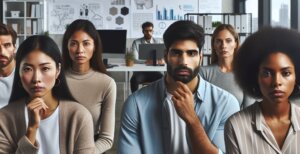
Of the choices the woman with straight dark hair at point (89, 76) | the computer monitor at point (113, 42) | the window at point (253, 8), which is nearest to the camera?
the woman with straight dark hair at point (89, 76)

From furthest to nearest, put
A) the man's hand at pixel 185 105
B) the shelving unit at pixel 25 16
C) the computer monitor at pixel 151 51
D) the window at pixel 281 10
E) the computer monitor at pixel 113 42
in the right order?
the shelving unit at pixel 25 16 < the computer monitor at pixel 151 51 < the computer monitor at pixel 113 42 < the window at pixel 281 10 < the man's hand at pixel 185 105

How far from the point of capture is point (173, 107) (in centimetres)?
155

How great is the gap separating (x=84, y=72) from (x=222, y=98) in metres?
0.90

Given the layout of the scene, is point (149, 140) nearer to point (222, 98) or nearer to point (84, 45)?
point (222, 98)

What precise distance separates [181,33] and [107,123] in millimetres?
766

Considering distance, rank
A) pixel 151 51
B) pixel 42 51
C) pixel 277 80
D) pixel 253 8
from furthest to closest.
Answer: pixel 253 8
pixel 151 51
pixel 42 51
pixel 277 80

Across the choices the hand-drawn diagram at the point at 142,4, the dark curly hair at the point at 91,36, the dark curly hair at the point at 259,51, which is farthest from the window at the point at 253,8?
the dark curly hair at the point at 259,51

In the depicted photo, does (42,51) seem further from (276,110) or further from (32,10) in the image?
(32,10)

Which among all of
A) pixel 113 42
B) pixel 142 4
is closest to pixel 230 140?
pixel 113 42

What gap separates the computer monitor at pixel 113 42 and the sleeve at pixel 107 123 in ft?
12.7

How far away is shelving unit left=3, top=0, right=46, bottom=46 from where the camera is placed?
8.98 m

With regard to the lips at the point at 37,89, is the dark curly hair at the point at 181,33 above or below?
above

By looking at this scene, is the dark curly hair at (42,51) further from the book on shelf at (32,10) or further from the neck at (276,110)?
the book on shelf at (32,10)

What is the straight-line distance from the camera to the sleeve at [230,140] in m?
1.16
